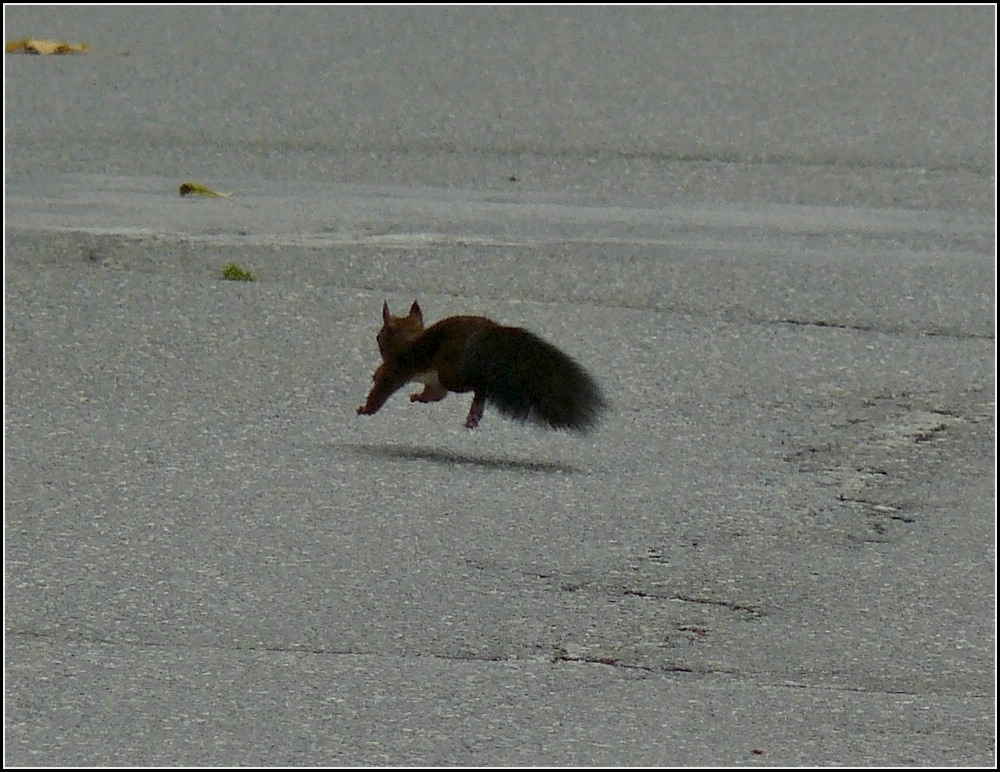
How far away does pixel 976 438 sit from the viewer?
244 inches

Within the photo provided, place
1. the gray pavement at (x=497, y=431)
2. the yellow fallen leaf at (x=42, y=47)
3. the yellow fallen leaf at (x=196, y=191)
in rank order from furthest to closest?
the yellow fallen leaf at (x=42, y=47) < the yellow fallen leaf at (x=196, y=191) < the gray pavement at (x=497, y=431)

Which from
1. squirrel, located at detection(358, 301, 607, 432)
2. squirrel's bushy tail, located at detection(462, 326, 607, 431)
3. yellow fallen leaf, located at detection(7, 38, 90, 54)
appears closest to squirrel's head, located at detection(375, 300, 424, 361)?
squirrel, located at detection(358, 301, 607, 432)

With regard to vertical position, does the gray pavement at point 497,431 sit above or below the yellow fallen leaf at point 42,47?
below

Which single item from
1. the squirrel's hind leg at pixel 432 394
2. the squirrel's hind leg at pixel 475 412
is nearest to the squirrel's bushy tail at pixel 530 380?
the squirrel's hind leg at pixel 475 412

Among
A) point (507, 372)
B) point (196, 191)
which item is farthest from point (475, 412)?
point (196, 191)

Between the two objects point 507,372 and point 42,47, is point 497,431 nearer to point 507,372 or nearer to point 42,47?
point 507,372

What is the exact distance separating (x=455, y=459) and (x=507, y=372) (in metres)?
0.34

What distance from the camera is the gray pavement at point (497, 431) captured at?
13.2ft

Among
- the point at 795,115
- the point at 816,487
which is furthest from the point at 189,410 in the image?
the point at 795,115

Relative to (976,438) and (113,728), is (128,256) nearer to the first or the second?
(976,438)

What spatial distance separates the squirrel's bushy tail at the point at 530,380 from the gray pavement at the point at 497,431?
197mm

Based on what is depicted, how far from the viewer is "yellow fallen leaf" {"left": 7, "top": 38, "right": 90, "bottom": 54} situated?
12898 millimetres

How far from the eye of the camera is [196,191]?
9.16 meters

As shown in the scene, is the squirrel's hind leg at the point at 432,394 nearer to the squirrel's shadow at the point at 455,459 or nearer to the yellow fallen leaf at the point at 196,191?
the squirrel's shadow at the point at 455,459
